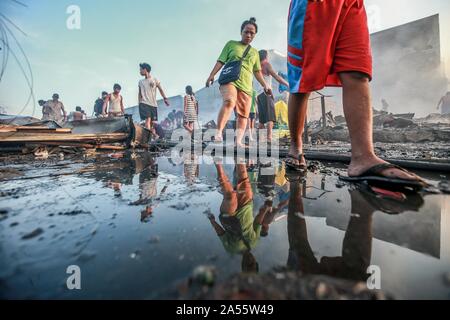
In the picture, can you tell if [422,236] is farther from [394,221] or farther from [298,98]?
[298,98]

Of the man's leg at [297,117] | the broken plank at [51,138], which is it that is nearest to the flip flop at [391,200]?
the man's leg at [297,117]

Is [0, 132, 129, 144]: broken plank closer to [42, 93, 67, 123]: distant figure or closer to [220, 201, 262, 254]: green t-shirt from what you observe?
[220, 201, 262, 254]: green t-shirt

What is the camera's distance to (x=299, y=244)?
1.82 feet

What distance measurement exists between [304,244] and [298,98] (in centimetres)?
140

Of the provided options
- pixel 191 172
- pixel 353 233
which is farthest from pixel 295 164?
pixel 353 233

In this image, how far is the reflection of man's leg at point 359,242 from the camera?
1.51 ft

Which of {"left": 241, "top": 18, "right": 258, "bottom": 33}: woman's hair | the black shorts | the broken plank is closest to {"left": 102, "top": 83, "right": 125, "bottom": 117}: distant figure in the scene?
the black shorts

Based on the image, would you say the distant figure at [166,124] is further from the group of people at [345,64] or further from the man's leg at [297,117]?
the group of people at [345,64]

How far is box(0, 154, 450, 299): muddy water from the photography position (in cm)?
41

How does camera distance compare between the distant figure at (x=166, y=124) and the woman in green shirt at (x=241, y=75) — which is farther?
the distant figure at (x=166, y=124)

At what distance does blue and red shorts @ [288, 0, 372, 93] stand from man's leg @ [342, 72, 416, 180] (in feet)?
Answer: 0.21

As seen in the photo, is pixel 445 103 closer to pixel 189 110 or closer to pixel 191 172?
pixel 189 110

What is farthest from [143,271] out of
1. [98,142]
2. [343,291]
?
[98,142]

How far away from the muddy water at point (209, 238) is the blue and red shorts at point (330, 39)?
0.79 meters
